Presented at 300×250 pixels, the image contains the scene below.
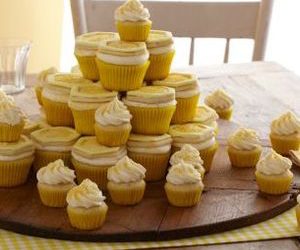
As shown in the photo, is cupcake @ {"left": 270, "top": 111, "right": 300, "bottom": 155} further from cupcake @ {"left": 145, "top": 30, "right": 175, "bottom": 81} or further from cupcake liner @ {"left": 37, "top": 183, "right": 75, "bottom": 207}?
cupcake liner @ {"left": 37, "top": 183, "right": 75, "bottom": 207}

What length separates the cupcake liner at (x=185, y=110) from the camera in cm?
136

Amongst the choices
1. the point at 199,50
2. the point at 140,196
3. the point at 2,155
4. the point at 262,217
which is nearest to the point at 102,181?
the point at 140,196

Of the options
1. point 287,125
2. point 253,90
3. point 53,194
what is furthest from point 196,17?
point 53,194

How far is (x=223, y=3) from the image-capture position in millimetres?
2299

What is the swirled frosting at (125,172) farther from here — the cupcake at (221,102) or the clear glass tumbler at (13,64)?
the clear glass tumbler at (13,64)

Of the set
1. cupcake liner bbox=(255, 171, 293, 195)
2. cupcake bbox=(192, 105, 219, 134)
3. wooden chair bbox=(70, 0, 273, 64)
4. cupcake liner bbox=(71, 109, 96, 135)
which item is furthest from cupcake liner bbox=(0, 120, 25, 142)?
wooden chair bbox=(70, 0, 273, 64)

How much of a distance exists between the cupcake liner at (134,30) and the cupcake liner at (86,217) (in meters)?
0.37

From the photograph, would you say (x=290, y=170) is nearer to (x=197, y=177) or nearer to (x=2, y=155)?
(x=197, y=177)

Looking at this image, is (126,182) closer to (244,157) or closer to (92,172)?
(92,172)

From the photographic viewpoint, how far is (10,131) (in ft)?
4.24

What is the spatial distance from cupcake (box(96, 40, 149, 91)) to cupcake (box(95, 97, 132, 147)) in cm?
5

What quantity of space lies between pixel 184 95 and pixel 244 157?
0.18 m

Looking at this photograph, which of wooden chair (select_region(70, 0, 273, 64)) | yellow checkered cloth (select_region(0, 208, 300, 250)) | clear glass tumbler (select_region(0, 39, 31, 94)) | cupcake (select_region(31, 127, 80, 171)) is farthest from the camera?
wooden chair (select_region(70, 0, 273, 64))

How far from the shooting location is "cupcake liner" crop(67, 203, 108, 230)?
111 centimetres
